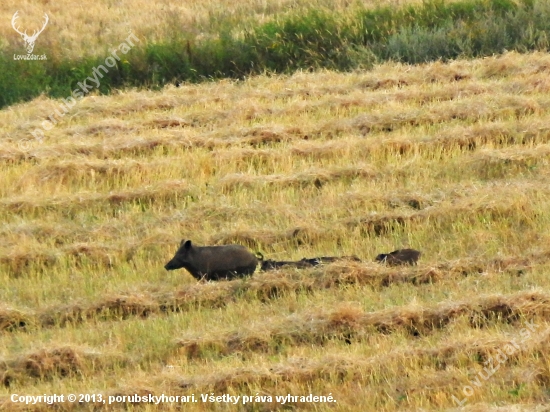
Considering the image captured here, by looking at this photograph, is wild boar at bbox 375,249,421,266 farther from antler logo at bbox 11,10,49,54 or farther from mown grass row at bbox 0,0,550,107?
antler logo at bbox 11,10,49,54

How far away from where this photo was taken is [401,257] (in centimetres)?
900

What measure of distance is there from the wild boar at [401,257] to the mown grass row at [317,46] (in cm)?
955

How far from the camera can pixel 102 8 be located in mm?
25062

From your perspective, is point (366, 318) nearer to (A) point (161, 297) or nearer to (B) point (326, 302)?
(B) point (326, 302)

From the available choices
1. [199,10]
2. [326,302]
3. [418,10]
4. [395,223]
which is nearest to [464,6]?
[418,10]

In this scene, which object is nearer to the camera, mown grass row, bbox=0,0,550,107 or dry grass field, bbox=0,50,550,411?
dry grass field, bbox=0,50,550,411

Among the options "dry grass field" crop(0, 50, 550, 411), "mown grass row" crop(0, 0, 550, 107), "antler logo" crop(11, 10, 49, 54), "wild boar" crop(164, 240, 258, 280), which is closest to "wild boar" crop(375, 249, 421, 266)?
"dry grass field" crop(0, 50, 550, 411)

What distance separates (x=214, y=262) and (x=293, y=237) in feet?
4.17

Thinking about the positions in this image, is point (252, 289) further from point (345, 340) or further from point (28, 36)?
point (28, 36)

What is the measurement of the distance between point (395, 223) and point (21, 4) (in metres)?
17.9

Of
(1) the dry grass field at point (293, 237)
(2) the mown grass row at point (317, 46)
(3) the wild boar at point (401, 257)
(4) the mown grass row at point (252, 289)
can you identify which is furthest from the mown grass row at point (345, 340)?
(2) the mown grass row at point (317, 46)

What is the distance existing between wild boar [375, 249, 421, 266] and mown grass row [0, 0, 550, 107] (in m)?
9.55

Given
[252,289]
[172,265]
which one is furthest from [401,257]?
[172,265]

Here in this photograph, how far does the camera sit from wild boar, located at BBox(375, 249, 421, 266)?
895 centimetres
